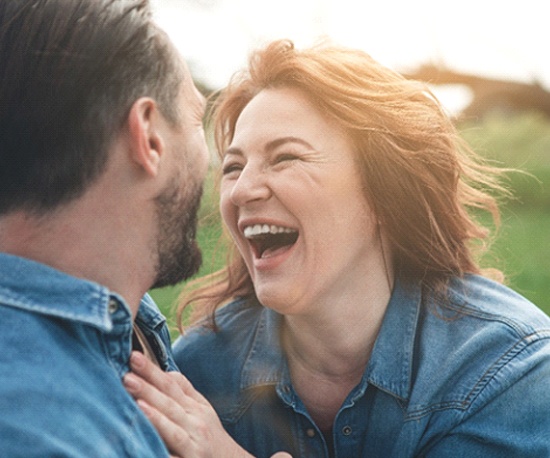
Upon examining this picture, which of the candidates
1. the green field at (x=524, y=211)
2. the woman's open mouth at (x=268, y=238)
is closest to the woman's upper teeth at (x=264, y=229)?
the woman's open mouth at (x=268, y=238)

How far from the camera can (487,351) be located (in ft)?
8.18

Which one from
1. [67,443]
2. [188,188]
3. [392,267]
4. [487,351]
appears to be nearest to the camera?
[67,443]

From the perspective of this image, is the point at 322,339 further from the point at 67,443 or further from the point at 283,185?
the point at 67,443

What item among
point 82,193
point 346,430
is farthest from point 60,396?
point 346,430

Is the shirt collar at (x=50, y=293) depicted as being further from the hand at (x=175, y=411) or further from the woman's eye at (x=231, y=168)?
the woman's eye at (x=231, y=168)

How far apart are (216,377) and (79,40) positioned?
148cm

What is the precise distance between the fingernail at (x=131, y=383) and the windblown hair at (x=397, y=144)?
3.74 ft

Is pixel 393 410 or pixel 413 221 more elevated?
pixel 413 221

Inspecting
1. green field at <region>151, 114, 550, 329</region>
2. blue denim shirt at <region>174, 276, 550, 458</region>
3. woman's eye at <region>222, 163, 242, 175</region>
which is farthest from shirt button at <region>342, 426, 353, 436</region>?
green field at <region>151, 114, 550, 329</region>

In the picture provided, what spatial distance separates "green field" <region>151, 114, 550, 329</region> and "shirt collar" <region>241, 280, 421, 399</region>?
→ 3.96 meters

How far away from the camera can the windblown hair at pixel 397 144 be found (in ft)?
8.90

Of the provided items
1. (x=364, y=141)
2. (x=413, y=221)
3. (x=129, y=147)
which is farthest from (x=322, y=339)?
(x=129, y=147)

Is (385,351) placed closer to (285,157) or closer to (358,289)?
(358,289)

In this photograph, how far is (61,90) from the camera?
A: 1.82 meters
